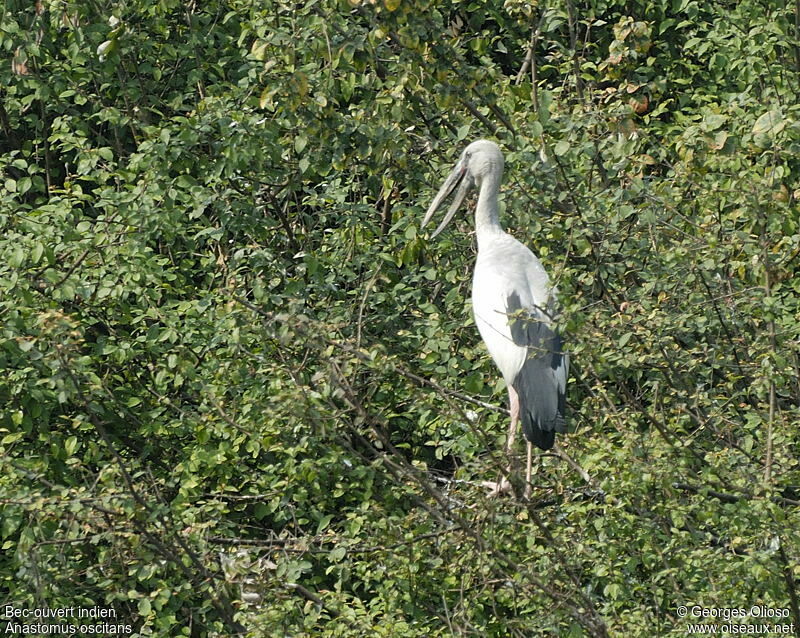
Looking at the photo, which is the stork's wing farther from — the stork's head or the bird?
the stork's head

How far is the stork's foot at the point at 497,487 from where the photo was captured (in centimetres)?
439

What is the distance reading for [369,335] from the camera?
224 inches

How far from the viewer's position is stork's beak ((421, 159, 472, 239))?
568 centimetres

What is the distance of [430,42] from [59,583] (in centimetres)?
231

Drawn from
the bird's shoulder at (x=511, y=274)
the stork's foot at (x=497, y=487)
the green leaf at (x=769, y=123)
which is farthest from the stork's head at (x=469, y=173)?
the stork's foot at (x=497, y=487)

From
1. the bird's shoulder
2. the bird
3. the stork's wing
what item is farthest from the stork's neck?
the stork's wing

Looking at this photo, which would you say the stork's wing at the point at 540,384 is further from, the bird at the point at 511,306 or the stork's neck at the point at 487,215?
the stork's neck at the point at 487,215

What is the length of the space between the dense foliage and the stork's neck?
0.28 ft

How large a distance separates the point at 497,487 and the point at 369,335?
4.29 ft

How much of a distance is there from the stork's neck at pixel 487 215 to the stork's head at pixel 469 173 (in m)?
0.05

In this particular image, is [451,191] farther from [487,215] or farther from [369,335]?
[369,335]

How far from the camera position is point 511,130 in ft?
18.5

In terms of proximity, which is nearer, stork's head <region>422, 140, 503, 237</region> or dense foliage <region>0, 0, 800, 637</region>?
dense foliage <region>0, 0, 800, 637</region>

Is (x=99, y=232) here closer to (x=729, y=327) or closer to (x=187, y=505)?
(x=187, y=505)
